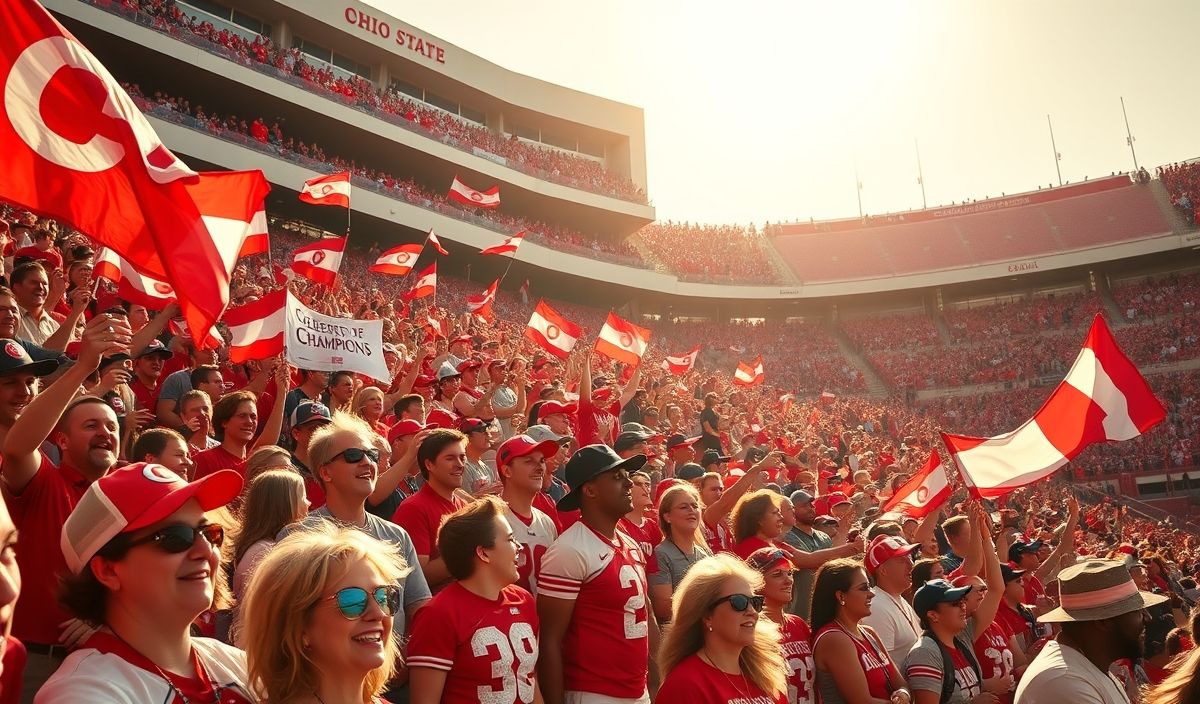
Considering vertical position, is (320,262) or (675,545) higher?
(320,262)

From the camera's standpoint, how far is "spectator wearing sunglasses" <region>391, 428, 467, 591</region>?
452 centimetres

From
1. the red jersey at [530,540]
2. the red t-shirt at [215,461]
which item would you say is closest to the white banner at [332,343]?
the red t-shirt at [215,461]

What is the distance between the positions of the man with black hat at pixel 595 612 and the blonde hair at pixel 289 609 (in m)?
1.63

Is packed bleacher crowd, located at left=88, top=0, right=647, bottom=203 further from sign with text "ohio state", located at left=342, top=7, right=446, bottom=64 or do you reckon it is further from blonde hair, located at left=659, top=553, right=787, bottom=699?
blonde hair, located at left=659, top=553, right=787, bottom=699

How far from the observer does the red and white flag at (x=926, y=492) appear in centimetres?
888

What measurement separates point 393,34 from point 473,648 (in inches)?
1382

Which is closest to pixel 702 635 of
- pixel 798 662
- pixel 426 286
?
pixel 798 662

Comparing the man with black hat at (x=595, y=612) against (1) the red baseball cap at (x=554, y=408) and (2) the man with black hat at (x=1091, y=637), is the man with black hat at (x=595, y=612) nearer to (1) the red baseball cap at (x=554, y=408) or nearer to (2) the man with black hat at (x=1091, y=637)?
(2) the man with black hat at (x=1091, y=637)

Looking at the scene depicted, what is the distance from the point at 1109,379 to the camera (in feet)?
24.0

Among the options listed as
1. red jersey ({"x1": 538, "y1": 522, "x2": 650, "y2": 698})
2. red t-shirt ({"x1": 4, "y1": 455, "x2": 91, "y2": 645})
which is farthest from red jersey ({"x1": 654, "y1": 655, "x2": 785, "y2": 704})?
red t-shirt ({"x1": 4, "y1": 455, "x2": 91, "y2": 645})

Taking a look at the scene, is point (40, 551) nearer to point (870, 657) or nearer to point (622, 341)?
point (870, 657)

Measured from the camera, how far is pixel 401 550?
3.89 metres

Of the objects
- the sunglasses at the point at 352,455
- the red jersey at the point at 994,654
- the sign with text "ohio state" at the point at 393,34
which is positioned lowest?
the red jersey at the point at 994,654

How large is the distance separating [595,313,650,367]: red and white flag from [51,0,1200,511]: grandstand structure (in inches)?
725
